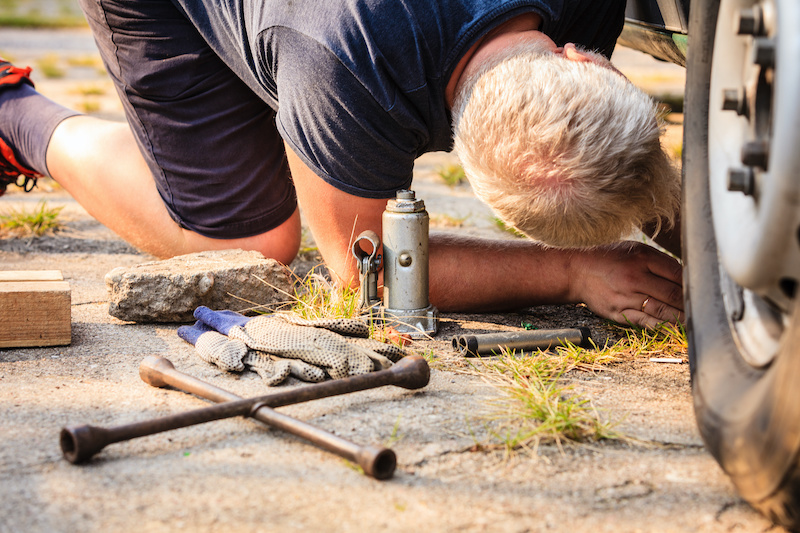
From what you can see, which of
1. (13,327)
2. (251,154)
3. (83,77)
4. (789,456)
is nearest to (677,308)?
(789,456)

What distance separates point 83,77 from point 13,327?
702cm

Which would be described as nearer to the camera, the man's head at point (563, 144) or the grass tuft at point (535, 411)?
the grass tuft at point (535, 411)

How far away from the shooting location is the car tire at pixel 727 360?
0.95 m

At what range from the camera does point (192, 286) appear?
2.15m

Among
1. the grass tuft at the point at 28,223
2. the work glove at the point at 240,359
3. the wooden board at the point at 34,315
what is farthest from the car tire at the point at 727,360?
the grass tuft at the point at 28,223

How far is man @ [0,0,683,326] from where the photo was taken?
6.10ft

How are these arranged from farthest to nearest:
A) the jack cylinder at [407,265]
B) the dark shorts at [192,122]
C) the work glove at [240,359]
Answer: the dark shorts at [192,122], the jack cylinder at [407,265], the work glove at [240,359]

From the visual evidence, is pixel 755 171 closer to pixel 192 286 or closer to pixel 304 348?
pixel 304 348

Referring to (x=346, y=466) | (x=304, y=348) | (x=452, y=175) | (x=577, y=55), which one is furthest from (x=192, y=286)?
(x=452, y=175)

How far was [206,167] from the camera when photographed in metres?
2.69

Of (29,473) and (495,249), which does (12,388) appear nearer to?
(29,473)

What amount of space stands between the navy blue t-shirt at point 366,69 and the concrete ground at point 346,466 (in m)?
0.53

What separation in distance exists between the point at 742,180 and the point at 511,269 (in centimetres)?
112

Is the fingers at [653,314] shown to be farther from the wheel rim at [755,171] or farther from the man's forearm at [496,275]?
the wheel rim at [755,171]
